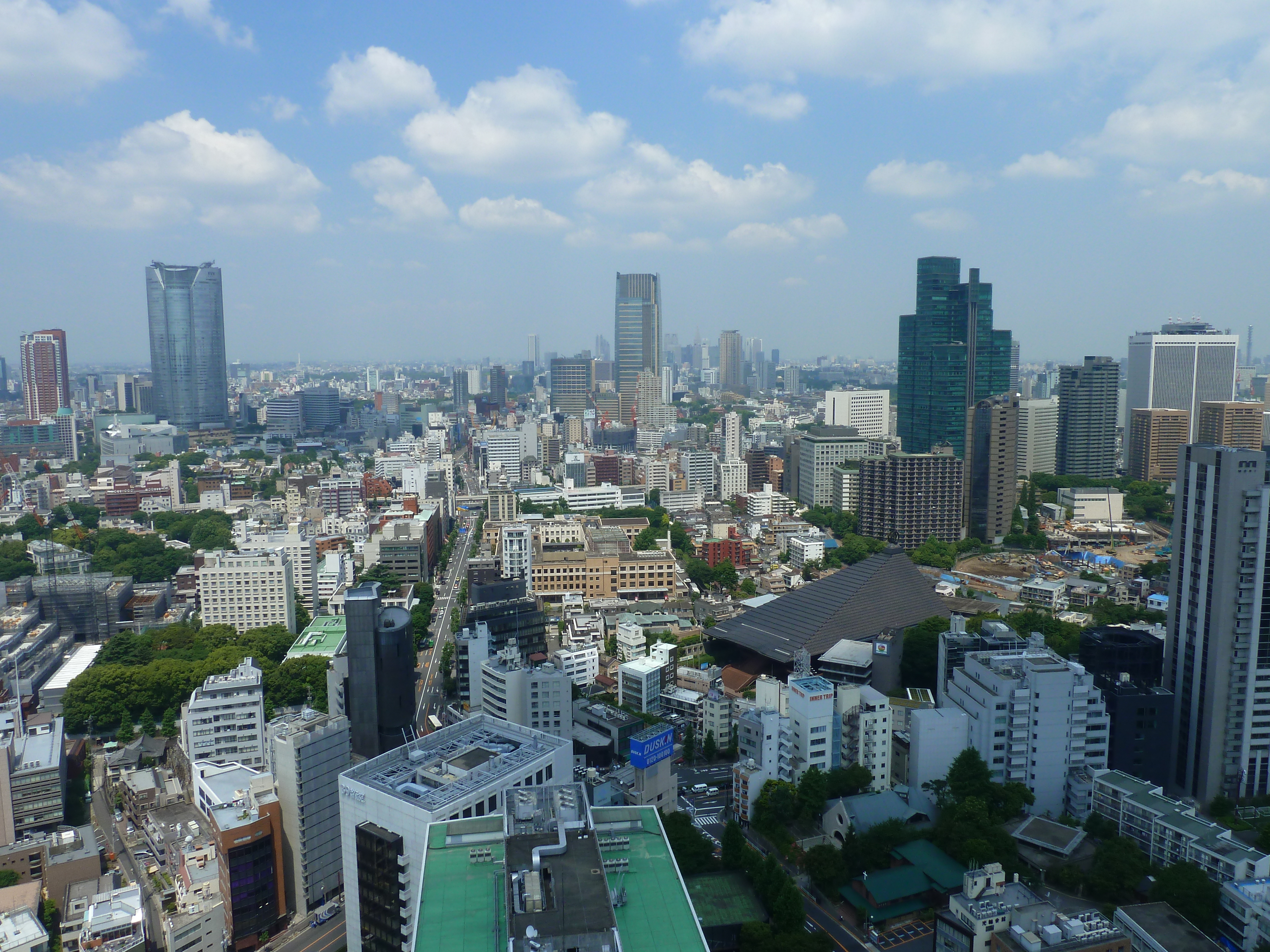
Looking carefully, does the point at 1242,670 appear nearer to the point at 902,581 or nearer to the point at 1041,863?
the point at 1041,863

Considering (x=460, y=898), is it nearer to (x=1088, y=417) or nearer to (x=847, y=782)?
(x=847, y=782)

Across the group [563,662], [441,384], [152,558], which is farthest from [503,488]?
[441,384]

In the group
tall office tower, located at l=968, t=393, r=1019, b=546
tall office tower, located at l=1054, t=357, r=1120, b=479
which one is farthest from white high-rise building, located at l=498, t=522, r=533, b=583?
tall office tower, located at l=1054, t=357, r=1120, b=479

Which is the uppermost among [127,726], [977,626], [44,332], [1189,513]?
[44,332]

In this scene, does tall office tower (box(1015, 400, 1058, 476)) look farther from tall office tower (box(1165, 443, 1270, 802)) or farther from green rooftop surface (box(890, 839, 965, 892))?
green rooftop surface (box(890, 839, 965, 892))

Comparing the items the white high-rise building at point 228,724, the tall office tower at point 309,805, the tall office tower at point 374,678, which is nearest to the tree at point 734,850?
the tall office tower at point 309,805

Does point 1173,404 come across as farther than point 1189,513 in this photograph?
Yes
